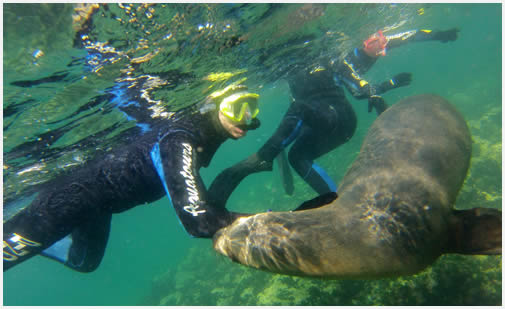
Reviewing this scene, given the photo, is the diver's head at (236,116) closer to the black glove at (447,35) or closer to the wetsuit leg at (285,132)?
the wetsuit leg at (285,132)

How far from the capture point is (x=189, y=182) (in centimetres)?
296

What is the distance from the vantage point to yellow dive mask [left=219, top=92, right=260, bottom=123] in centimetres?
442

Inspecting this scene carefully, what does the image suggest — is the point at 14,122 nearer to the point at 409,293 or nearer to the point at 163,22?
the point at 163,22

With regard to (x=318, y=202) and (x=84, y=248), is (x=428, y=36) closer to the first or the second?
(x=318, y=202)

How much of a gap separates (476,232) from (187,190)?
2750mm

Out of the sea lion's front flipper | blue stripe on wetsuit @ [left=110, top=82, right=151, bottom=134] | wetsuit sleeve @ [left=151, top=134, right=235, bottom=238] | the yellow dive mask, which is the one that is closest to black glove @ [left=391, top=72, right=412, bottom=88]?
the yellow dive mask

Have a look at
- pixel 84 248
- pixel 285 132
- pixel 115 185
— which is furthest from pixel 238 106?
pixel 84 248

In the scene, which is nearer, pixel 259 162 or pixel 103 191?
pixel 103 191

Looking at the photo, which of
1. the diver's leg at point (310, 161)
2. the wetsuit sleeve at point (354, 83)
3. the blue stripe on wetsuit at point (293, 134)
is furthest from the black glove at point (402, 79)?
the blue stripe on wetsuit at point (293, 134)

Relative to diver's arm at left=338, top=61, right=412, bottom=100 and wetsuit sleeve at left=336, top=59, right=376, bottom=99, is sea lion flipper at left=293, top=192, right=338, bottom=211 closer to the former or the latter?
diver's arm at left=338, top=61, right=412, bottom=100

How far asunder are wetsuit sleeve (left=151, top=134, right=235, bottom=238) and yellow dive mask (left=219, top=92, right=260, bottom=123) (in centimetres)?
112

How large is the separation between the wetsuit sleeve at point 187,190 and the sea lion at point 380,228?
21 centimetres

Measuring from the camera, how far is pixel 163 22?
16.7ft

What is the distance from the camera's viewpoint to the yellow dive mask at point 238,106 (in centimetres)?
442
